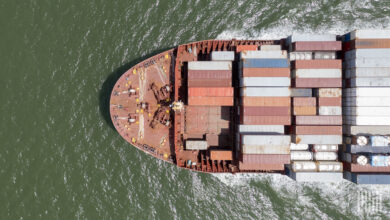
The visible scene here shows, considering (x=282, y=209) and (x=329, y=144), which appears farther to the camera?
(x=282, y=209)

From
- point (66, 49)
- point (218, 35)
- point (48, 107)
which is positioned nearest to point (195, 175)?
point (218, 35)

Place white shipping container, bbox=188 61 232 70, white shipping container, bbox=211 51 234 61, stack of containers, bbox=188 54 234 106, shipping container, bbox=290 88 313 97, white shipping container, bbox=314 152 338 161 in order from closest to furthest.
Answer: stack of containers, bbox=188 54 234 106 → shipping container, bbox=290 88 313 97 → white shipping container, bbox=188 61 232 70 → white shipping container, bbox=314 152 338 161 → white shipping container, bbox=211 51 234 61

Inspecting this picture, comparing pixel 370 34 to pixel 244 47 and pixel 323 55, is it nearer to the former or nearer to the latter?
pixel 323 55

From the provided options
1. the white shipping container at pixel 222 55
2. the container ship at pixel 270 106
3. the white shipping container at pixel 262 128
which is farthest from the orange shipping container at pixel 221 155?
the white shipping container at pixel 222 55

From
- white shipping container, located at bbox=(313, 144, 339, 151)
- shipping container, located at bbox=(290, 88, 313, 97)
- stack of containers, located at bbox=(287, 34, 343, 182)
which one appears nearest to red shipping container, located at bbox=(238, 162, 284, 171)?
stack of containers, located at bbox=(287, 34, 343, 182)

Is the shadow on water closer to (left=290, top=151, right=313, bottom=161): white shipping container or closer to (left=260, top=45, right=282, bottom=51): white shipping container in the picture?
(left=260, top=45, right=282, bottom=51): white shipping container

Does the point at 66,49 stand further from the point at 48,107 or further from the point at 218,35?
the point at 218,35

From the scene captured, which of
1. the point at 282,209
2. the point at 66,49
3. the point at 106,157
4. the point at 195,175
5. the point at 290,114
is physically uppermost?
the point at 66,49
